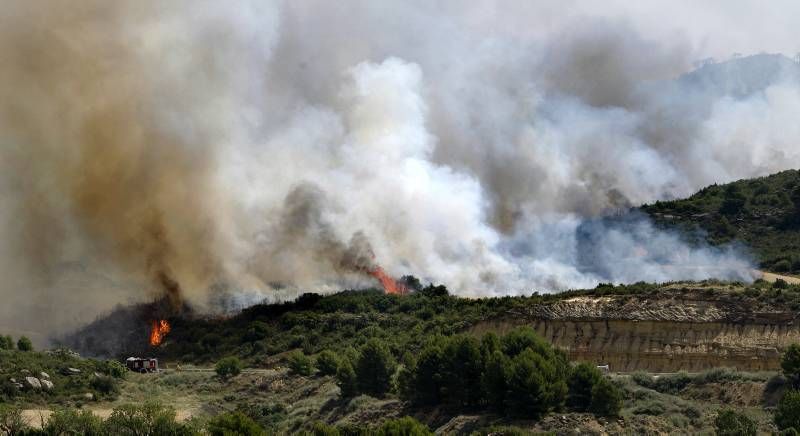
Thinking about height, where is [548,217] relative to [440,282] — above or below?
above

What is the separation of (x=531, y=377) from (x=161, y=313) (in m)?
44.2

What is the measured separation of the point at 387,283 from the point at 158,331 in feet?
62.4

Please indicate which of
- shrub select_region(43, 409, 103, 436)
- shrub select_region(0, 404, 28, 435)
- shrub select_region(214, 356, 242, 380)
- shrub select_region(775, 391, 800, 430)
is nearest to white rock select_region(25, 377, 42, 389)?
shrub select_region(0, 404, 28, 435)

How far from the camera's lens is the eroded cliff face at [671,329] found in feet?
196

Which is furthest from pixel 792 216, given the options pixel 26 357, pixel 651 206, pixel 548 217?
pixel 26 357

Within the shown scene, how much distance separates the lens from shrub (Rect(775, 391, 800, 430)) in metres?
44.9

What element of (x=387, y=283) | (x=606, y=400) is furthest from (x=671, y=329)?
(x=387, y=283)

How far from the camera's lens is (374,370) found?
63.6 metres

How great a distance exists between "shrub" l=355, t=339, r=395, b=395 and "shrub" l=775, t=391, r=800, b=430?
950 inches

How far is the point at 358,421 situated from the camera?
57844mm

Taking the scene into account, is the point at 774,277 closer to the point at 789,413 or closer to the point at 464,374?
the point at 464,374

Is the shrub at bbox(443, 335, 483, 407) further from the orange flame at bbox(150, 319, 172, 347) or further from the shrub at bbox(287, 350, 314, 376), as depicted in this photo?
the orange flame at bbox(150, 319, 172, 347)

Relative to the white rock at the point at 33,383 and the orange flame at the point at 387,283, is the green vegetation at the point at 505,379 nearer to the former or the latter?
the white rock at the point at 33,383

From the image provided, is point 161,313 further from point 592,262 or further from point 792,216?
point 792,216
